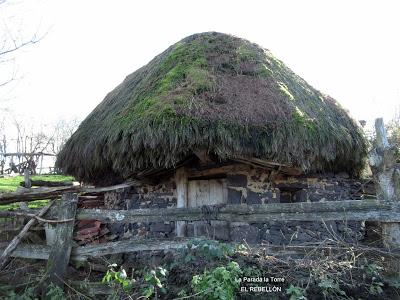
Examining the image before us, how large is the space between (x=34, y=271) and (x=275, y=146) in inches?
141

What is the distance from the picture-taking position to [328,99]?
7512 mm

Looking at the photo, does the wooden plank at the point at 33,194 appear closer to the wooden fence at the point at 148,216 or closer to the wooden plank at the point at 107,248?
the wooden fence at the point at 148,216

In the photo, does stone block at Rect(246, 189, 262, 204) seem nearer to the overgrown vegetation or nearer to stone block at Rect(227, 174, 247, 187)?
stone block at Rect(227, 174, 247, 187)

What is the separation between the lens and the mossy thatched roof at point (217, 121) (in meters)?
5.41

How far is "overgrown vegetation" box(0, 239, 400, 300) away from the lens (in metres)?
2.96

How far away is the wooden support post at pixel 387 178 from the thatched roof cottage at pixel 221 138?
6.60 ft

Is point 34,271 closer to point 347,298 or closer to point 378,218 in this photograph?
point 347,298

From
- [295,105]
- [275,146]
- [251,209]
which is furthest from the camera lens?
[295,105]

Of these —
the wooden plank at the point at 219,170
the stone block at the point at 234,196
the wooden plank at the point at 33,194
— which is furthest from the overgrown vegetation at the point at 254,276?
the wooden plank at the point at 219,170

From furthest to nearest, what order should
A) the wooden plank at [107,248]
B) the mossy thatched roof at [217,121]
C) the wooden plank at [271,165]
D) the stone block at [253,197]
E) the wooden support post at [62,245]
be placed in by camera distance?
1. the stone block at [253,197]
2. the wooden plank at [271,165]
3. the mossy thatched roof at [217,121]
4. the wooden plank at [107,248]
5. the wooden support post at [62,245]

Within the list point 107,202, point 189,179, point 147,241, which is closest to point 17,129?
point 107,202

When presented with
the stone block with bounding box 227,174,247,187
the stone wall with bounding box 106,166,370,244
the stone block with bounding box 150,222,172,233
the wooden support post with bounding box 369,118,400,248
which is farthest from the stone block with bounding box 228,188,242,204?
the wooden support post with bounding box 369,118,400,248

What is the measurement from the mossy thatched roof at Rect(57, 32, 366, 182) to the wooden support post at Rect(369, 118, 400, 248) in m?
2.01

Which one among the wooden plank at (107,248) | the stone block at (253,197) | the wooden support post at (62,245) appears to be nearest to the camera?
the wooden support post at (62,245)
